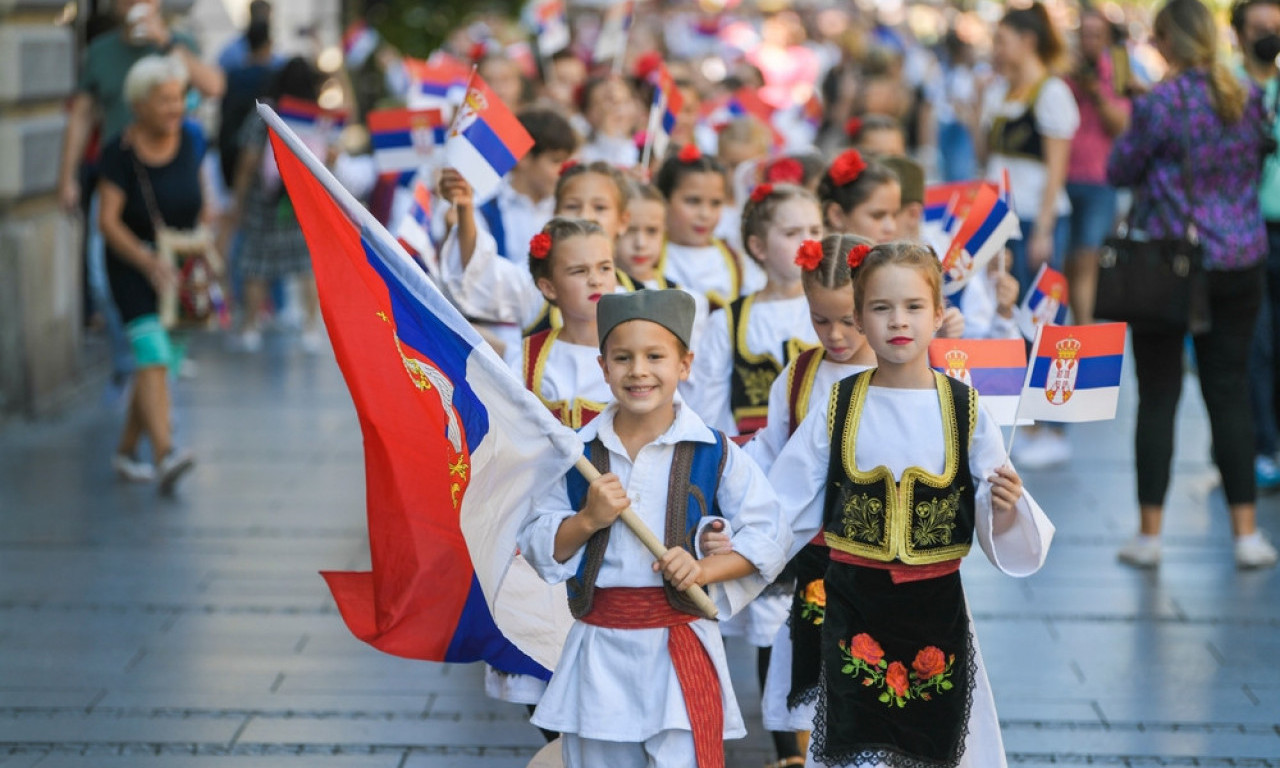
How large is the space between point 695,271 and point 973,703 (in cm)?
299

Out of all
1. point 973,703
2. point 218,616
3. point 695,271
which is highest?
point 695,271

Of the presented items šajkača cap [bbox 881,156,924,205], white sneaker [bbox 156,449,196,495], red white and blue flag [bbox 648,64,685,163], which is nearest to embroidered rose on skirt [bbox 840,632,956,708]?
šajkača cap [bbox 881,156,924,205]

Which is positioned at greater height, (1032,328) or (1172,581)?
(1032,328)

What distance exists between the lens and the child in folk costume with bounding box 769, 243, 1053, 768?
163 inches

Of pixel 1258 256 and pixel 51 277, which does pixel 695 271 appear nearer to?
pixel 1258 256

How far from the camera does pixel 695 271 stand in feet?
23.0

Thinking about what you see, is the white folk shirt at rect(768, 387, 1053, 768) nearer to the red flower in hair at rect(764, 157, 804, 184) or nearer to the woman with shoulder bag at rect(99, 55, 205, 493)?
the red flower in hair at rect(764, 157, 804, 184)

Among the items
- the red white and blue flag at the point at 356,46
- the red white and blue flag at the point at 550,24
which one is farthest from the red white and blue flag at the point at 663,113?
the red white and blue flag at the point at 356,46

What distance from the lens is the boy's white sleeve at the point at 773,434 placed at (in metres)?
4.70

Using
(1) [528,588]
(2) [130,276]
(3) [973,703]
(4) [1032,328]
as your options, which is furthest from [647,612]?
(2) [130,276]

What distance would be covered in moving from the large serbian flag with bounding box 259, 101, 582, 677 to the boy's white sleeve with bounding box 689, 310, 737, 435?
118cm

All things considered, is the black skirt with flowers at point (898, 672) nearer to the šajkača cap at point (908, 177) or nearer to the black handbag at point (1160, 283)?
the šajkača cap at point (908, 177)

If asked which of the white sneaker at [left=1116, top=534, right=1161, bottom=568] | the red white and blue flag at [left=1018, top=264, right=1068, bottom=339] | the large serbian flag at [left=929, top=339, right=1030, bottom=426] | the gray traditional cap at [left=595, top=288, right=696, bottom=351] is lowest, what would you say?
the white sneaker at [left=1116, top=534, right=1161, bottom=568]

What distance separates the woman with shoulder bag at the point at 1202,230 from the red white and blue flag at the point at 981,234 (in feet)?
5.86
